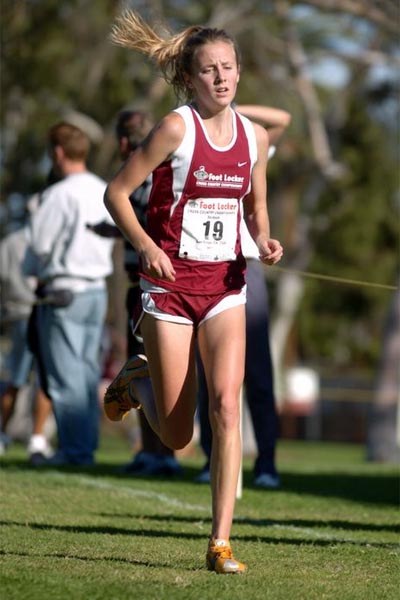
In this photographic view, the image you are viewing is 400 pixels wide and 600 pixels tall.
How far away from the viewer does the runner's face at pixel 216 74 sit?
5.74 meters

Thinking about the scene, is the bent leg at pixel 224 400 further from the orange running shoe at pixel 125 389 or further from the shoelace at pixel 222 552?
the orange running shoe at pixel 125 389

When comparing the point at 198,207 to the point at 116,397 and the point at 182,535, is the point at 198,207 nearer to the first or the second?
the point at 116,397

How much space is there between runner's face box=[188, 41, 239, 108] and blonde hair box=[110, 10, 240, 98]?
0.17 ft

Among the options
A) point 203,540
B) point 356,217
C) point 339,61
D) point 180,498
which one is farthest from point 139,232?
point 356,217

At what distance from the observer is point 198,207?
18.9ft

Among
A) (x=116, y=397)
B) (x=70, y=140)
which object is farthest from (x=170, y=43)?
(x=70, y=140)

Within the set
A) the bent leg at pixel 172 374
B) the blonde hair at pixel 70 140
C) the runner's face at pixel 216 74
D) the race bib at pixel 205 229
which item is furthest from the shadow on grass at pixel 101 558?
the blonde hair at pixel 70 140

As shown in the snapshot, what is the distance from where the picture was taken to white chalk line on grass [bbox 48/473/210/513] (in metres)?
8.38

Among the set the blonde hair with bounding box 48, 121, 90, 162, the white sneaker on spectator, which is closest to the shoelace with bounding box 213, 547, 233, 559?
the white sneaker on spectator

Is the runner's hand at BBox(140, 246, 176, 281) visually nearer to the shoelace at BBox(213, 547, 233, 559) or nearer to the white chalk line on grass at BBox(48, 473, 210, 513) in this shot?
the shoelace at BBox(213, 547, 233, 559)

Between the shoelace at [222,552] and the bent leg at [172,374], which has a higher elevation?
the bent leg at [172,374]

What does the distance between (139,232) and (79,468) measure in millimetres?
5125

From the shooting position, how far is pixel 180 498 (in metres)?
8.78

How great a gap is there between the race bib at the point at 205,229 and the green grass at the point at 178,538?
127 centimetres
